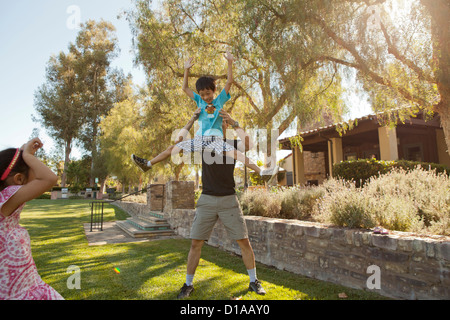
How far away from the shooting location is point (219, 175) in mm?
2809

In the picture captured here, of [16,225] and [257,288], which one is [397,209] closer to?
[257,288]

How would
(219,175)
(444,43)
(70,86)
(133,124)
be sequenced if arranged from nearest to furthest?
(219,175), (444,43), (133,124), (70,86)

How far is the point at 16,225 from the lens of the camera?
167cm

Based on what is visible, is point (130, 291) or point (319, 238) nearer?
point (130, 291)

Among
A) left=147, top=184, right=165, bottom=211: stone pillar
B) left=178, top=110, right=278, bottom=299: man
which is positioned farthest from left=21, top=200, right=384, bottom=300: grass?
left=147, top=184, right=165, bottom=211: stone pillar

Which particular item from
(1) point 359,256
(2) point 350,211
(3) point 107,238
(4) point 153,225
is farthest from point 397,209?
(3) point 107,238

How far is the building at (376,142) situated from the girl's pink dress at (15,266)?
926 centimetres

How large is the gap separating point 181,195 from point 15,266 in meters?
6.75

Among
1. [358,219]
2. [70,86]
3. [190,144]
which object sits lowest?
[358,219]

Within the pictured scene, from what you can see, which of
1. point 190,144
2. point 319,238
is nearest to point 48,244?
point 190,144
